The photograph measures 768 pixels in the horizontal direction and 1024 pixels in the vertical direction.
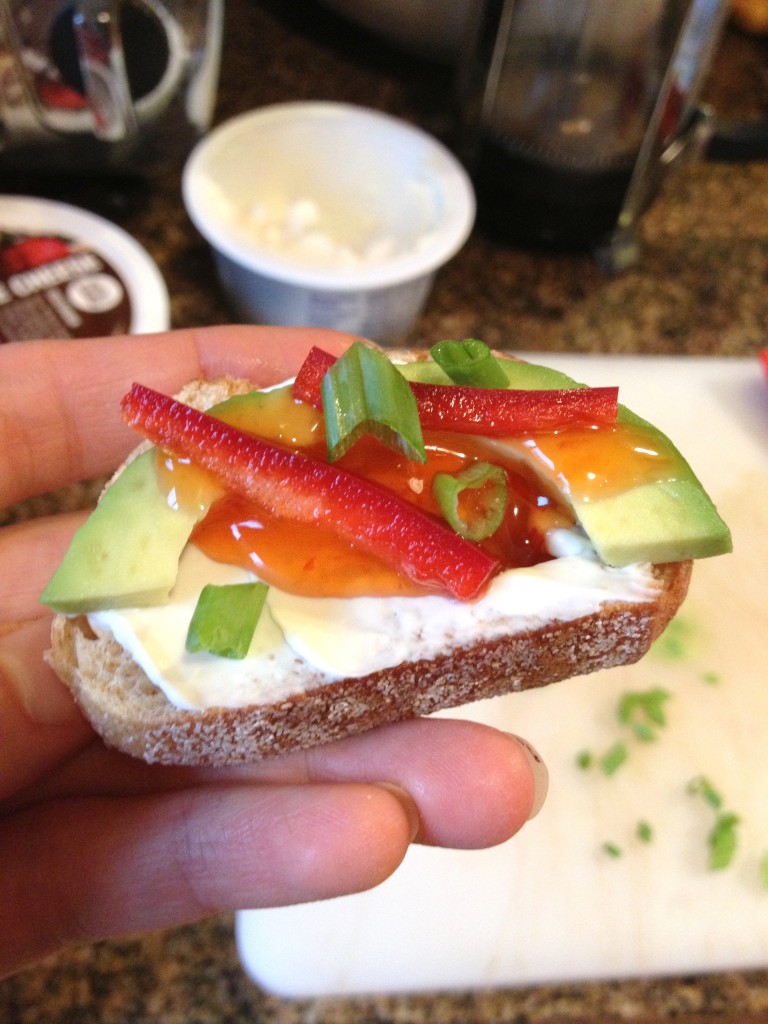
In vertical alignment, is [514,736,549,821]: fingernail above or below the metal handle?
below

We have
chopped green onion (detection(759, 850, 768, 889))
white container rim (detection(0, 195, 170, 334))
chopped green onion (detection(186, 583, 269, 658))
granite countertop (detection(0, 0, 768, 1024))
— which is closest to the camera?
chopped green onion (detection(186, 583, 269, 658))

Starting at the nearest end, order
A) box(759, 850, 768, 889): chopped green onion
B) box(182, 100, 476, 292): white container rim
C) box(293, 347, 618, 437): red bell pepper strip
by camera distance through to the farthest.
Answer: box(293, 347, 618, 437): red bell pepper strip → box(759, 850, 768, 889): chopped green onion → box(182, 100, 476, 292): white container rim

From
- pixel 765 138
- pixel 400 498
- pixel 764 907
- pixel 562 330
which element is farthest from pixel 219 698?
pixel 765 138

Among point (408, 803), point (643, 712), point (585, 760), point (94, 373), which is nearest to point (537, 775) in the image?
point (408, 803)

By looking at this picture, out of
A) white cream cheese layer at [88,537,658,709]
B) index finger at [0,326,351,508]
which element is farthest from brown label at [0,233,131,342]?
white cream cheese layer at [88,537,658,709]

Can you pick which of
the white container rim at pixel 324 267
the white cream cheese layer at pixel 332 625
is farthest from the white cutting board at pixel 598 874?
the white container rim at pixel 324 267

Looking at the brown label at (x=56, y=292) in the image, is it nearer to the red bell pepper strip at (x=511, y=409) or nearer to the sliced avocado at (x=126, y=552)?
the sliced avocado at (x=126, y=552)

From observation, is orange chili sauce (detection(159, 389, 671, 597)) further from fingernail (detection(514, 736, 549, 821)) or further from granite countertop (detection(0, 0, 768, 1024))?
granite countertop (detection(0, 0, 768, 1024))

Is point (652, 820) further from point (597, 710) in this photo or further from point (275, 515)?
point (275, 515)
